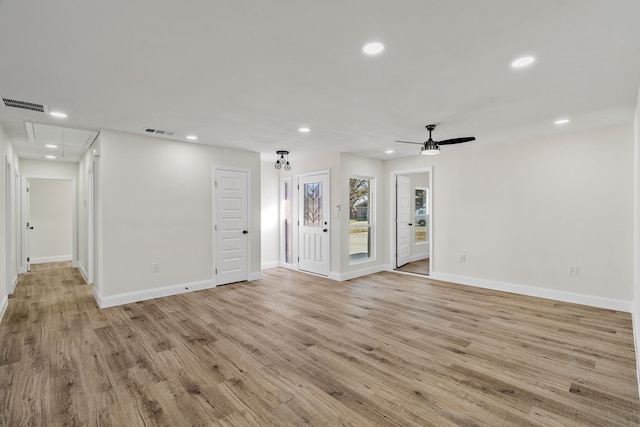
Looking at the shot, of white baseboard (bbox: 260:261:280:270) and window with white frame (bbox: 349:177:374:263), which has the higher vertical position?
window with white frame (bbox: 349:177:374:263)

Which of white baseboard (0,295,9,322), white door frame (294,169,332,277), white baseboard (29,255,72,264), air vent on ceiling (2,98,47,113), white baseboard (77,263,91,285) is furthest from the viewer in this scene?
white baseboard (29,255,72,264)

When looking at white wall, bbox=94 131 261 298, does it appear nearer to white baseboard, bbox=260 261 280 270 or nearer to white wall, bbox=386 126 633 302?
white baseboard, bbox=260 261 280 270

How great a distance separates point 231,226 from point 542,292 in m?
5.32

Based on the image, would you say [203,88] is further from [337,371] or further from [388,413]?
[388,413]

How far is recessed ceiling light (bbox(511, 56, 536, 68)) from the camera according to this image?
7.60 ft

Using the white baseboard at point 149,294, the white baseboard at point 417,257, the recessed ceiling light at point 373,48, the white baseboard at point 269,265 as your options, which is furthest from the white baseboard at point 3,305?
the white baseboard at point 417,257

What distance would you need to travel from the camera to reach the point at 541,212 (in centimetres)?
484

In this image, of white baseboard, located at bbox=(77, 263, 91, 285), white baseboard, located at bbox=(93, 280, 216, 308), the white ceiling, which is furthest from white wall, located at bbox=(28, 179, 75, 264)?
the white ceiling

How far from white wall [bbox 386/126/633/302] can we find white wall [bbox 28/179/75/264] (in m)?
9.28

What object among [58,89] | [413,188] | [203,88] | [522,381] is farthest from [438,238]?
[58,89]

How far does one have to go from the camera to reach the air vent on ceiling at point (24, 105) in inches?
126

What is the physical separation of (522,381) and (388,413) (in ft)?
4.06

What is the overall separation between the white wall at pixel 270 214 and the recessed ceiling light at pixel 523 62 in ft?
18.1

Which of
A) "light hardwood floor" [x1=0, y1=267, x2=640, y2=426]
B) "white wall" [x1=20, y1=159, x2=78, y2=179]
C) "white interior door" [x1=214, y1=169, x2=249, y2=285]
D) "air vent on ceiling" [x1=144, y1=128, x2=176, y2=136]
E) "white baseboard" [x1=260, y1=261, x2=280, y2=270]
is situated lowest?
"light hardwood floor" [x1=0, y1=267, x2=640, y2=426]
